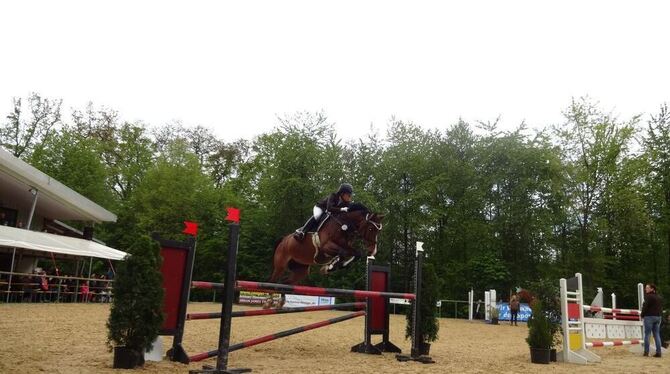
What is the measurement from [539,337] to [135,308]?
5.97 m

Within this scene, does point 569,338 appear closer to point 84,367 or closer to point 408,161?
point 84,367

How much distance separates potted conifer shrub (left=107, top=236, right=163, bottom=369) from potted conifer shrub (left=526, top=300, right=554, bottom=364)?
5.63 metres

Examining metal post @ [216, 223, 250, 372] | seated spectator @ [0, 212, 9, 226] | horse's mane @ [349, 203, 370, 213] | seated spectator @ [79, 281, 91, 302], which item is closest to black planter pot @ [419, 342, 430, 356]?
horse's mane @ [349, 203, 370, 213]

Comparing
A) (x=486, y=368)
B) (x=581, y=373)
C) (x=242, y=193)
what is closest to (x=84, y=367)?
(x=486, y=368)

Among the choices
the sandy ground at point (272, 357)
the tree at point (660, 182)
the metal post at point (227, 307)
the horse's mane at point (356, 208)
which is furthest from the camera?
the tree at point (660, 182)

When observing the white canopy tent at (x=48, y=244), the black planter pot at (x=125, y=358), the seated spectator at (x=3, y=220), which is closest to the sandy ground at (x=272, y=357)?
the black planter pot at (x=125, y=358)

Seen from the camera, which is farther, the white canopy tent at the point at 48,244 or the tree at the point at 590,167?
the tree at the point at 590,167

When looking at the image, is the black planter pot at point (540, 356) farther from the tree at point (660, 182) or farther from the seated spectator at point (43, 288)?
the tree at point (660, 182)

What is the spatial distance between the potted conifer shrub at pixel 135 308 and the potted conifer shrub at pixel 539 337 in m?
5.63

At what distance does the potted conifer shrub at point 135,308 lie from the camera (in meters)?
5.21

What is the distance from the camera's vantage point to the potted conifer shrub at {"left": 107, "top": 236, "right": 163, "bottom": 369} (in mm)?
5215

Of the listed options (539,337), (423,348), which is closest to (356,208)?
(423,348)

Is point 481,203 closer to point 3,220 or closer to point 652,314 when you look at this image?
point 652,314

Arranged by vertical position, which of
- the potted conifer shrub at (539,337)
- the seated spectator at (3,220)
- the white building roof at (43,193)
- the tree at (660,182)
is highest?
the tree at (660,182)
